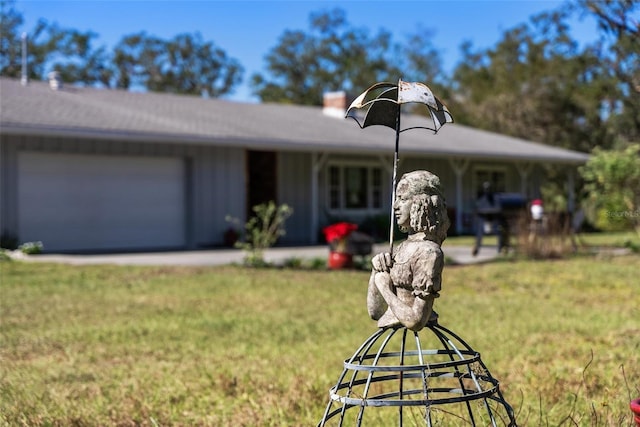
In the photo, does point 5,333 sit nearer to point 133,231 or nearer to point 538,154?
point 133,231

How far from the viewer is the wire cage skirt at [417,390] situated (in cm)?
237

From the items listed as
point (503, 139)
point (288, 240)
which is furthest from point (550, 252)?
point (503, 139)

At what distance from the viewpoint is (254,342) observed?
658 cm

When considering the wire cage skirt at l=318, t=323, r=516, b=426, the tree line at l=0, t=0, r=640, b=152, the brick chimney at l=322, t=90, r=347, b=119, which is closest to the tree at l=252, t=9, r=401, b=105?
the tree line at l=0, t=0, r=640, b=152

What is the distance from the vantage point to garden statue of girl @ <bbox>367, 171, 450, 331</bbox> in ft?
7.89

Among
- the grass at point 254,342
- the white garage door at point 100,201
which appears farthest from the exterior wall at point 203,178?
the grass at point 254,342

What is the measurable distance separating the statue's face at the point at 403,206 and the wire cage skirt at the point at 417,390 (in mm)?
338

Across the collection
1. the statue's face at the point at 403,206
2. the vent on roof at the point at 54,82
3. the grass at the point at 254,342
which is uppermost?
the vent on roof at the point at 54,82

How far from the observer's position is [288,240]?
20484 mm

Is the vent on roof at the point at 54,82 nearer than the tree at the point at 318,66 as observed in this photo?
Yes

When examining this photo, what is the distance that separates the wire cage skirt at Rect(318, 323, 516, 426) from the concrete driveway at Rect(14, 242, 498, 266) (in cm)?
761

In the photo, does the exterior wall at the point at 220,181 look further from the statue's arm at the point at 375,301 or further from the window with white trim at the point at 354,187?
the statue's arm at the point at 375,301

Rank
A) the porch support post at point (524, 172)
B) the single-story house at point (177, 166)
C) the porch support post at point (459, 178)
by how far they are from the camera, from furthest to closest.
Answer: the porch support post at point (524, 172), the porch support post at point (459, 178), the single-story house at point (177, 166)

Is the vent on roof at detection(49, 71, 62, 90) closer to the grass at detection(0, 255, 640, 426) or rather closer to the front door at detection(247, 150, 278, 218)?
the front door at detection(247, 150, 278, 218)
